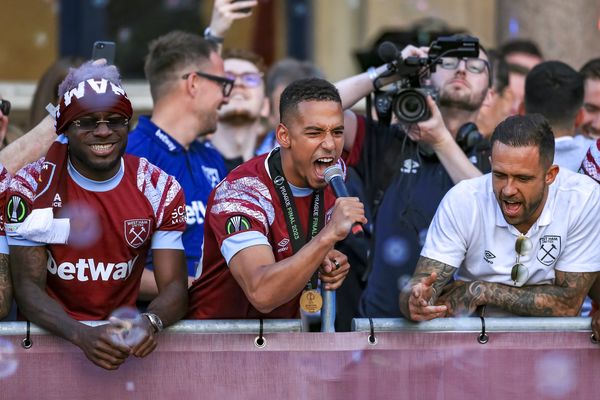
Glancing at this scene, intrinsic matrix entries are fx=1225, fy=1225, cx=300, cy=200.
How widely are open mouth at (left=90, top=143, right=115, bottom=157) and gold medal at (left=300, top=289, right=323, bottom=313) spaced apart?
38.5 inches

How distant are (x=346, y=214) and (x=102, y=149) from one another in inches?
45.3

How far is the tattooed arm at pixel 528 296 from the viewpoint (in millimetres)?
4965

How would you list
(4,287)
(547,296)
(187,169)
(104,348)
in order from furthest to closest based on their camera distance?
(187,169) → (547,296) → (4,287) → (104,348)

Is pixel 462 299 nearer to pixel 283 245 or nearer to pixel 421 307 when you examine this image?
pixel 421 307

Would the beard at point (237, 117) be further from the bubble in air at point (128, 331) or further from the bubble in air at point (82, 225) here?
the bubble in air at point (128, 331)

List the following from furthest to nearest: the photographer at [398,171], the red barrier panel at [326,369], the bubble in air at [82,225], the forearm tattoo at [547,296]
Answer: the photographer at [398,171], the forearm tattoo at [547,296], the bubble in air at [82,225], the red barrier panel at [326,369]

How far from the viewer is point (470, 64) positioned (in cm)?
646

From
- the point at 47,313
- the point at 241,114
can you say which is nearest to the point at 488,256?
the point at 47,313

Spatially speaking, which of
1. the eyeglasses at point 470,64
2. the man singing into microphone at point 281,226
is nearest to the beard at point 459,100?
the eyeglasses at point 470,64

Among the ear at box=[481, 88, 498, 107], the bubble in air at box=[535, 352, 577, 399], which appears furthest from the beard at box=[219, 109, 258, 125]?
the bubble in air at box=[535, 352, 577, 399]

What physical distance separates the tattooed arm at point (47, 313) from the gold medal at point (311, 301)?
2.31 feet

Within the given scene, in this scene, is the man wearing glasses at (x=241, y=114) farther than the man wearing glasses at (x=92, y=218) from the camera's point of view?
Yes

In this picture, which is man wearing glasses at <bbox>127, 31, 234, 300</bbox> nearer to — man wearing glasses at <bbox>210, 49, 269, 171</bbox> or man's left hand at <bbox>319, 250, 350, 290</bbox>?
man wearing glasses at <bbox>210, 49, 269, 171</bbox>

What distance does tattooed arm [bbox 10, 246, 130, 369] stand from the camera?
14.6 ft
